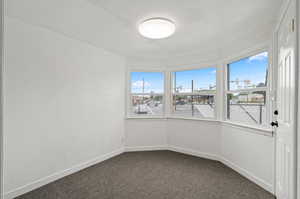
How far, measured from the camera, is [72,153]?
2705 mm

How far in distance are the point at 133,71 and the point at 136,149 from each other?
1991 mm

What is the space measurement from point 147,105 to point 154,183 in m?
2.01

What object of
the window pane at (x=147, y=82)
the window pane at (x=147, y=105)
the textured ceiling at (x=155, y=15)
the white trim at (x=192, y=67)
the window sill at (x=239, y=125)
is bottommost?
the window sill at (x=239, y=125)

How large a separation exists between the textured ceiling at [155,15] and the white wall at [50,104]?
306mm

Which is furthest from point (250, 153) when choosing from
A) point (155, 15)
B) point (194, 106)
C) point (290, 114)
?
point (155, 15)

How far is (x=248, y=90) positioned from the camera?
105 inches

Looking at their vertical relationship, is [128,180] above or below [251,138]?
below

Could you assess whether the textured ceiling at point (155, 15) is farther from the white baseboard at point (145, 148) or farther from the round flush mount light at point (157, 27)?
the white baseboard at point (145, 148)

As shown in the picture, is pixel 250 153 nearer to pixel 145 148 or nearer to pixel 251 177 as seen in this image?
pixel 251 177

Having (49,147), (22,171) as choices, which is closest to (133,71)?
(49,147)

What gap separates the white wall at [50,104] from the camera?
6.56 ft

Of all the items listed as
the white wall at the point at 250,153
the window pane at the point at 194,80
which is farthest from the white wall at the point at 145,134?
the white wall at the point at 250,153

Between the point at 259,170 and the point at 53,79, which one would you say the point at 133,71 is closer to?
the point at 53,79

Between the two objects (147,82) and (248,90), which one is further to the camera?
(147,82)
